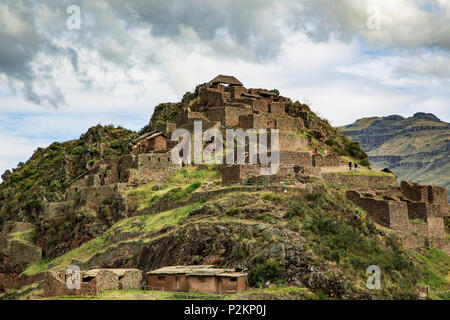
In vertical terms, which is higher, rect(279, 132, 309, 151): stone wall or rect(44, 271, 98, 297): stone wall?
rect(279, 132, 309, 151): stone wall

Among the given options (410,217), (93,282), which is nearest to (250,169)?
(410,217)

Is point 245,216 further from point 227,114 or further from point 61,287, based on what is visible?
point 227,114

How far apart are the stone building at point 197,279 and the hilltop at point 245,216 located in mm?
1077

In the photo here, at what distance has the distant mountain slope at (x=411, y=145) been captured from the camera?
14512cm

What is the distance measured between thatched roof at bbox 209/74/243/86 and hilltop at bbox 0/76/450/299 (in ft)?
0.43

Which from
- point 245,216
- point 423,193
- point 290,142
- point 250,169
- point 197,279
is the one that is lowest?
point 197,279

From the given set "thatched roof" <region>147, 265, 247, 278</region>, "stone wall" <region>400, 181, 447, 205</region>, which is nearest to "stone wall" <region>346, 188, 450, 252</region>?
"stone wall" <region>400, 181, 447, 205</region>

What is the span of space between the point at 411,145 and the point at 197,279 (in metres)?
143

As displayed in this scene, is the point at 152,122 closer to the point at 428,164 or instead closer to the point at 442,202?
the point at 442,202

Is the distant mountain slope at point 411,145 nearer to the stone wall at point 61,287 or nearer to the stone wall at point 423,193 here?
the stone wall at point 423,193

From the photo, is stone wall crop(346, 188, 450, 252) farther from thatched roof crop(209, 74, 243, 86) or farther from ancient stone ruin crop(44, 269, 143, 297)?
thatched roof crop(209, 74, 243, 86)

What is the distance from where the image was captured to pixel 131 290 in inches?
1364

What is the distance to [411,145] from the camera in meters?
164

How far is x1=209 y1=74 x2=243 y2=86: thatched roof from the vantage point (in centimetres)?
6712
